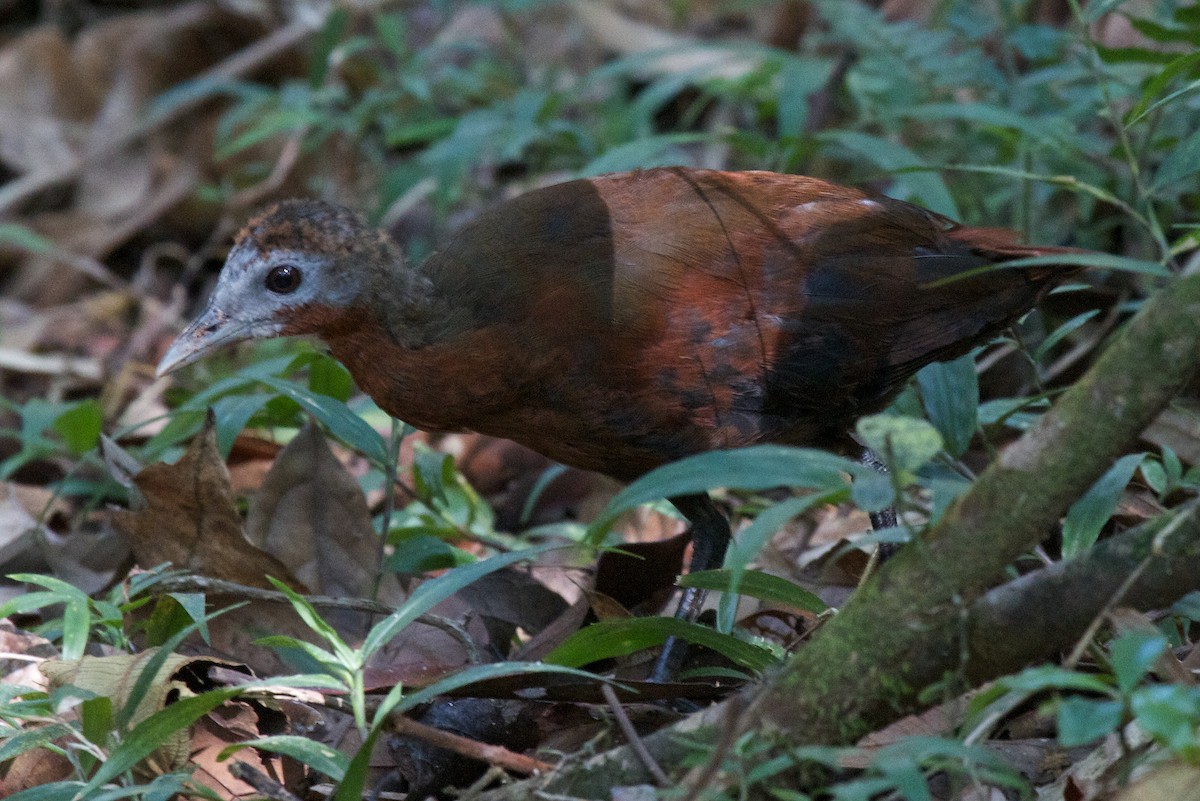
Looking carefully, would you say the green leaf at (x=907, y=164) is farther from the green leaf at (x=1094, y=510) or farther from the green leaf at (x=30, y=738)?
the green leaf at (x=30, y=738)

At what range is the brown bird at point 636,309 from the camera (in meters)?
3.16

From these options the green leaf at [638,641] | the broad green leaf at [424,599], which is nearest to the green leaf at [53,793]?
the broad green leaf at [424,599]

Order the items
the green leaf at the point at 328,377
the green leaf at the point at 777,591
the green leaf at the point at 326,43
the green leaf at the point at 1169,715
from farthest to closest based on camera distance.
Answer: the green leaf at the point at 326,43, the green leaf at the point at 328,377, the green leaf at the point at 777,591, the green leaf at the point at 1169,715

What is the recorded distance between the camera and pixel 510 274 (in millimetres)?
3264

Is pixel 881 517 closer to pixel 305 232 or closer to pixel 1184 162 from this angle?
pixel 1184 162

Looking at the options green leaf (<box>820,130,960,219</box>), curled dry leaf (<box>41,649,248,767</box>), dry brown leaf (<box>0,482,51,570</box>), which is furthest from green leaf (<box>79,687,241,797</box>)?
green leaf (<box>820,130,960,219</box>)

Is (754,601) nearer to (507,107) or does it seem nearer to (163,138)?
(507,107)

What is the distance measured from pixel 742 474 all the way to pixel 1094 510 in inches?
37.4

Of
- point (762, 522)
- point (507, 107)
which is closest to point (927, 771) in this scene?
point (762, 522)

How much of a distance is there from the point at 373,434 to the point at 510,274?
0.49 m

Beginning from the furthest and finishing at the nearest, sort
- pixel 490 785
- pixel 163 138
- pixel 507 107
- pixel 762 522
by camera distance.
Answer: pixel 163 138 < pixel 507 107 < pixel 490 785 < pixel 762 522

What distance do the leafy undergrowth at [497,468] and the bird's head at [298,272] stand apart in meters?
0.18

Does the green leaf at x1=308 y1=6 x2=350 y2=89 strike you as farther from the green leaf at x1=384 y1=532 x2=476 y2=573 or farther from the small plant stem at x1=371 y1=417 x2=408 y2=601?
the green leaf at x1=384 y1=532 x2=476 y2=573

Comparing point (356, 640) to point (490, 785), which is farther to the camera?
point (356, 640)
